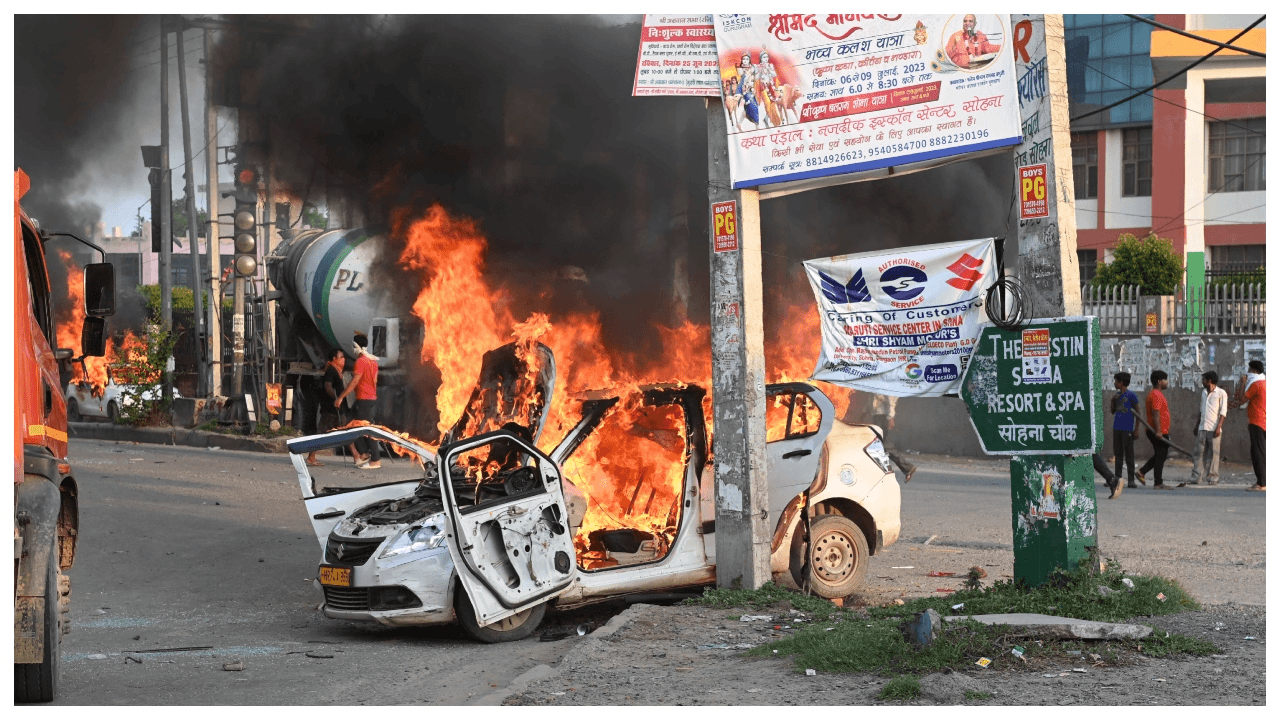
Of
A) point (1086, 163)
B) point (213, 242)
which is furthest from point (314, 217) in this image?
point (1086, 163)

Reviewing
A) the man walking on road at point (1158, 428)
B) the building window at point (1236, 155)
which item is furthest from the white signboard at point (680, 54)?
the building window at point (1236, 155)

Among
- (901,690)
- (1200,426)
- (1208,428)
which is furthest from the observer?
(1200,426)

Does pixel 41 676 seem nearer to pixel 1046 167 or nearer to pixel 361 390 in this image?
pixel 1046 167

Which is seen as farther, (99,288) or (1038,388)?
(1038,388)

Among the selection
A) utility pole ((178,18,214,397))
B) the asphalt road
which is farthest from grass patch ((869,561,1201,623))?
utility pole ((178,18,214,397))

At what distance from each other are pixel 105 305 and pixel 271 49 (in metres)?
8.82

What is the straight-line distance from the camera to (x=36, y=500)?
16.9 feet

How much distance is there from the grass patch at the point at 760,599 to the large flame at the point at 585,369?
51 centimetres

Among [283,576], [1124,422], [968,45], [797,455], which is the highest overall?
[968,45]

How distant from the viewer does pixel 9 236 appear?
16.3 ft

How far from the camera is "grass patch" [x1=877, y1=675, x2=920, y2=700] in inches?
194

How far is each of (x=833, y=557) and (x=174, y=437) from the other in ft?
51.4

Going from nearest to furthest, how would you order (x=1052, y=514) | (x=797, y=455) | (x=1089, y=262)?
1. (x=1052, y=514)
2. (x=797, y=455)
3. (x=1089, y=262)

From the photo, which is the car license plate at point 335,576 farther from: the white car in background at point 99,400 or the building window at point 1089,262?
the building window at point 1089,262
